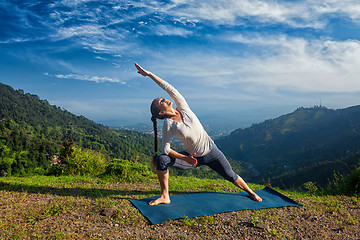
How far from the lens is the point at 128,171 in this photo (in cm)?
661

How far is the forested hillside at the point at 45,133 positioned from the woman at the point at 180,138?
32801mm

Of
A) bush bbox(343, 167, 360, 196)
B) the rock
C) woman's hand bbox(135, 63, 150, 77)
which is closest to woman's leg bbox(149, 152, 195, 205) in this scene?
the rock

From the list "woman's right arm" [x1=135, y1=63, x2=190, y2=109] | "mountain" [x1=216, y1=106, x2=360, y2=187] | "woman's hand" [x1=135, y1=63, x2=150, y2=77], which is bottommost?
"mountain" [x1=216, y1=106, x2=360, y2=187]

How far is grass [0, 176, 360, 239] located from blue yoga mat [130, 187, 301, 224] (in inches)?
5.0

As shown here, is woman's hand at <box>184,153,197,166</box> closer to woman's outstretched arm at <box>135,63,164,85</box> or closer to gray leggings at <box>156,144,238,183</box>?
gray leggings at <box>156,144,238,183</box>

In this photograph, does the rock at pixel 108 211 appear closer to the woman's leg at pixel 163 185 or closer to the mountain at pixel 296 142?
the woman's leg at pixel 163 185

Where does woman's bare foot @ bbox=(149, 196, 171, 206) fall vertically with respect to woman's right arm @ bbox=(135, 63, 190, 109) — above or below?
below

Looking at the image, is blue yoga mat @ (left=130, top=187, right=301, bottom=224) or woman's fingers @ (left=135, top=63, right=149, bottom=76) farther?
woman's fingers @ (left=135, top=63, right=149, bottom=76)

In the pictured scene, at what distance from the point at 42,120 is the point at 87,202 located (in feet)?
301

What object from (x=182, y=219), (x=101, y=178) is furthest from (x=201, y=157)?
(x=101, y=178)

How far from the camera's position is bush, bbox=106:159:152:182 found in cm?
624

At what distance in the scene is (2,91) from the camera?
95.3 metres

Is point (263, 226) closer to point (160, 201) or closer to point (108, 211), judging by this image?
point (160, 201)

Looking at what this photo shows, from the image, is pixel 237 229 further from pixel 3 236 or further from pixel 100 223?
pixel 3 236
